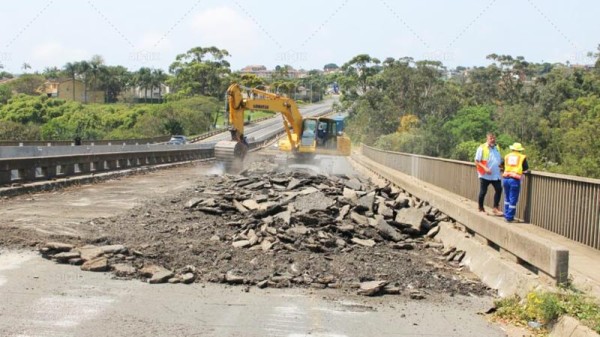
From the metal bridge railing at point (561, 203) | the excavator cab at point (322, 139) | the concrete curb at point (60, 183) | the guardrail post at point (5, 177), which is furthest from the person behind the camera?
the excavator cab at point (322, 139)

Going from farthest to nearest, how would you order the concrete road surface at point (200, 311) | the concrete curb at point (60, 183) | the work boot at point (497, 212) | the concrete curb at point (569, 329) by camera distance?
the concrete curb at point (60, 183) < the work boot at point (497, 212) < the concrete road surface at point (200, 311) < the concrete curb at point (569, 329)

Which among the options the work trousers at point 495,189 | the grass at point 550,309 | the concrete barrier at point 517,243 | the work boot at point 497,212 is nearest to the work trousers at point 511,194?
the concrete barrier at point 517,243

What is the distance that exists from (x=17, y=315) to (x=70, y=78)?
648 ft

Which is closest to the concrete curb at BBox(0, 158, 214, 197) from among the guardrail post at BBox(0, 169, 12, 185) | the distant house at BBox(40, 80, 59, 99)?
the guardrail post at BBox(0, 169, 12, 185)

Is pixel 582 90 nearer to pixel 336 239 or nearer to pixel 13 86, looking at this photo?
pixel 336 239

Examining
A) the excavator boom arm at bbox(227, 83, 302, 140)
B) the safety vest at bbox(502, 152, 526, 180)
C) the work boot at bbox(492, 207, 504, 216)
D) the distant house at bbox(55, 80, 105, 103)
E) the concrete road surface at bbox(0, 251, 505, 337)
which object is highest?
the distant house at bbox(55, 80, 105, 103)

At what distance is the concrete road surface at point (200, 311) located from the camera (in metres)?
7.18

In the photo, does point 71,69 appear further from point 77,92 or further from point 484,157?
point 484,157

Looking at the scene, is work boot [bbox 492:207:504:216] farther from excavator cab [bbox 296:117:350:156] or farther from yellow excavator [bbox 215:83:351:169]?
excavator cab [bbox 296:117:350:156]

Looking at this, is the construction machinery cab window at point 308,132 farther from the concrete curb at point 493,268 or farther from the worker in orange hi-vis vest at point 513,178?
the worker in orange hi-vis vest at point 513,178

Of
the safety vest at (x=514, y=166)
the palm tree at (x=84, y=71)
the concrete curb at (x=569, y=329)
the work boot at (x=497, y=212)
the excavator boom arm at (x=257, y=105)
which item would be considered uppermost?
the palm tree at (x=84, y=71)

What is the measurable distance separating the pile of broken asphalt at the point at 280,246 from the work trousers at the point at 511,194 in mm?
1263

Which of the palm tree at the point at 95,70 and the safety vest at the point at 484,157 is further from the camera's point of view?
the palm tree at the point at 95,70

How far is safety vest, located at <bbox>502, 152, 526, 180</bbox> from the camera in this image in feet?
42.5
